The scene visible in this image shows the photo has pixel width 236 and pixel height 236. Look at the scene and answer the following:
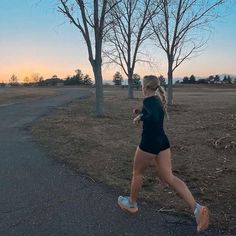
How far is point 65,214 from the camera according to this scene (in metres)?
5.65

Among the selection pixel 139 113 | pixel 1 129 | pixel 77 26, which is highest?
pixel 77 26

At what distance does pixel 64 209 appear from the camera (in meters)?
5.86

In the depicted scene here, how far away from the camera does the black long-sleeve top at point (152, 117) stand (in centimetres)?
544

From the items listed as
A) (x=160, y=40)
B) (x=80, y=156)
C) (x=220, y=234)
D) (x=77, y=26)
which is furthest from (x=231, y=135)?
(x=160, y=40)

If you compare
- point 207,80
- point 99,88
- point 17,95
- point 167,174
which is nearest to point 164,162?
point 167,174

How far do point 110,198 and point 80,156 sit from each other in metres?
3.40

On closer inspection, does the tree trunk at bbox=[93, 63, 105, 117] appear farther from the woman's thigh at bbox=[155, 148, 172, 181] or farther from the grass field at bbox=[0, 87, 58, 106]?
the woman's thigh at bbox=[155, 148, 172, 181]

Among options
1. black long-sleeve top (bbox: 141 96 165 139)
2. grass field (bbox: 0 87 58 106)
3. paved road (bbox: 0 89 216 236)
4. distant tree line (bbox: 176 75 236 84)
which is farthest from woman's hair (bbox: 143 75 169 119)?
distant tree line (bbox: 176 75 236 84)

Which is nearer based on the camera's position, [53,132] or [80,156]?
[80,156]

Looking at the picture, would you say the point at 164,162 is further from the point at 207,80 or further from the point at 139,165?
the point at 207,80

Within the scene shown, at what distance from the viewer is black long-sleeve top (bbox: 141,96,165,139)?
17.8 feet

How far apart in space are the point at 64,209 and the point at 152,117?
1.63 meters

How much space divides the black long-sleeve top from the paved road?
0.99m

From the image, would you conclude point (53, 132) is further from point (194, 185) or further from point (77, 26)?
point (194, 185)
